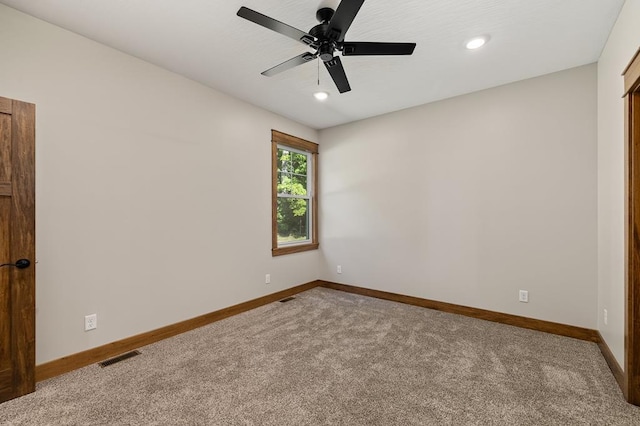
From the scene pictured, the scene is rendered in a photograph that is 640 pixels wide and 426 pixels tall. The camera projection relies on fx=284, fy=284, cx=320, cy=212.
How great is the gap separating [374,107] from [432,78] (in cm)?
97

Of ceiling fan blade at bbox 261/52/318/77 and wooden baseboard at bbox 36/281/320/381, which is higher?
ceiling fan blade at bbox 261/52/318/77

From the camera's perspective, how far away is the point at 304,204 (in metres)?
4.89

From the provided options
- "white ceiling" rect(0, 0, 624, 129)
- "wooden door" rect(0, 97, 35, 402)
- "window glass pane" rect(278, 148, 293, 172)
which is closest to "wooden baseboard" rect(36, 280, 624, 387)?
"wooden door" rect(0, 97, 35, 402)

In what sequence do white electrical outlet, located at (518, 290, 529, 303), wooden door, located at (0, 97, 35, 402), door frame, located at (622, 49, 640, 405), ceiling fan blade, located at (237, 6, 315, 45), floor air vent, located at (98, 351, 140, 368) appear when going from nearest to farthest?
ceiling fan blade, located at (237, 6, 315, 45)
door frame, located at (622, 49, 640, 405)
wooden door, located at (0, 97, 35, 402)
floor air vent, located at (98, 351, 140, 368)
white electrical outlet, located at (518, 290, 529, 303)

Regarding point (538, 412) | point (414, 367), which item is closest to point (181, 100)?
point (414, 367)

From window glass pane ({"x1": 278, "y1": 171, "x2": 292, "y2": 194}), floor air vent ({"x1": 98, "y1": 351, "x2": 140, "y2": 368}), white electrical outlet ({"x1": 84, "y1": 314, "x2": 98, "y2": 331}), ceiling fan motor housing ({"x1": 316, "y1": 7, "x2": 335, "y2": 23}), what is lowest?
floor air vent ({"x1": 98, "y1": 351, "x2": 140, "y2": 368})

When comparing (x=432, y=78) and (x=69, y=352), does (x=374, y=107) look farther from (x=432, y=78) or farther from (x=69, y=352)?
(x=69, y=352)

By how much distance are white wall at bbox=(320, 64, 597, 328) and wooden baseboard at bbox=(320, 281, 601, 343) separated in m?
0.07

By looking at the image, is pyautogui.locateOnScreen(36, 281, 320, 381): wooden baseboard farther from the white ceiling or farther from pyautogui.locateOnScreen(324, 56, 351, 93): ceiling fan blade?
pyautogui.locateOnScreen(324, 56, 351, 93): ceiling fan blade

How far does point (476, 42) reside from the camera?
7.97 feet

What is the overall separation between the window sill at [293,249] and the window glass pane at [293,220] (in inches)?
6.4

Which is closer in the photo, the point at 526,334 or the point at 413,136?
the point at 526,334

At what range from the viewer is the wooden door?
194cm

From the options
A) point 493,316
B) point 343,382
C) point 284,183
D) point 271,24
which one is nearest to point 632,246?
point 493,316
